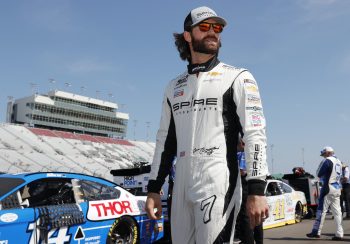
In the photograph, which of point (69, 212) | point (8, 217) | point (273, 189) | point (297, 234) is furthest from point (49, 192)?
point (273, 189)

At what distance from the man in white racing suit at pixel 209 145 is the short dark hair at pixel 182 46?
198 mm

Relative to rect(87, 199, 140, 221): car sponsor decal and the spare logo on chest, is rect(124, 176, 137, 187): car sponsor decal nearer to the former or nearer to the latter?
rect(87, 199, 140, 221): car sponsor decal

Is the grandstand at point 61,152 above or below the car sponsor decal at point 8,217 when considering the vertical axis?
above

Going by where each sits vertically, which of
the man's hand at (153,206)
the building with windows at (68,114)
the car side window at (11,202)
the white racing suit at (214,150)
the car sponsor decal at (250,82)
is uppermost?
the building with windows at (68,114)

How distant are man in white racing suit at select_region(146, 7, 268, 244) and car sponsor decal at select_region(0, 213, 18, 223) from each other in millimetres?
3017

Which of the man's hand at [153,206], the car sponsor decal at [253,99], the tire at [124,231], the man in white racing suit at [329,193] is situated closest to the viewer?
the car sponsor decal at [253,99]

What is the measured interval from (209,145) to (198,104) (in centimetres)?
27

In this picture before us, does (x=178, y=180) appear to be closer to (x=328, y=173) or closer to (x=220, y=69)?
(x=220, y=69)

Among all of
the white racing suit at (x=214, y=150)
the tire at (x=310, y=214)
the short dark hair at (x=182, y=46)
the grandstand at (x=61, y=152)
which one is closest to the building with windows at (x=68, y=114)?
the grandstand at (x=61, y=152)

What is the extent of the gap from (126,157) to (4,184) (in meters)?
47.4

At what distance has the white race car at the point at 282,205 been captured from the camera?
32.3ft

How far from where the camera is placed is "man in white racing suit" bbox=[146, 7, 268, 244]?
2.22 meters

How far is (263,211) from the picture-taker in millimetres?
2113

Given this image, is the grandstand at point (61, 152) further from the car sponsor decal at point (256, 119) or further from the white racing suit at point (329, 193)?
the car sponsor decal at point (256, 119)
